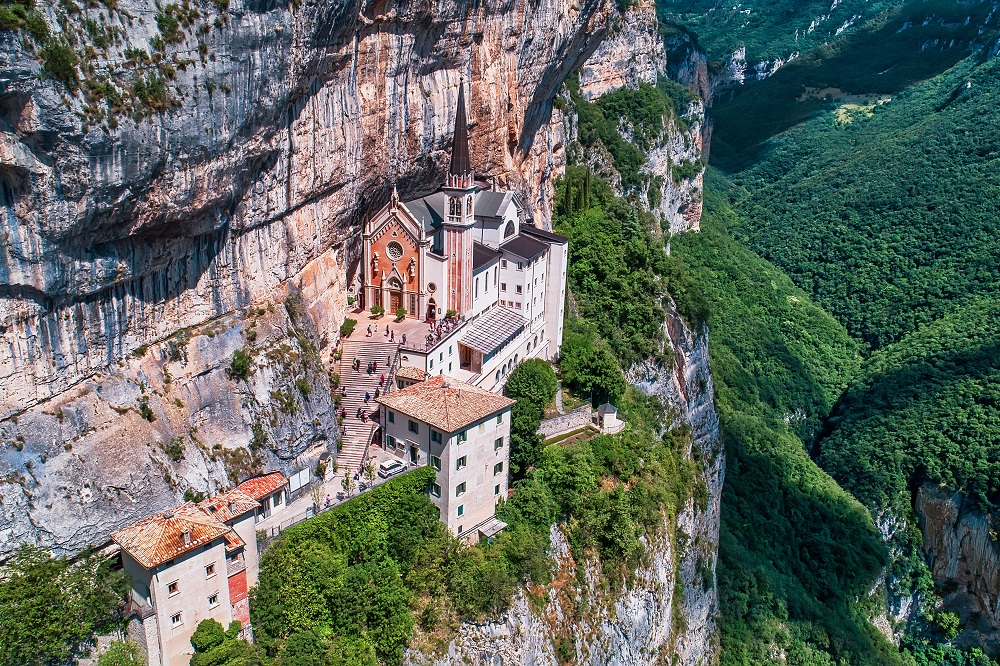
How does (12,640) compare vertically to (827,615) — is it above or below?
above

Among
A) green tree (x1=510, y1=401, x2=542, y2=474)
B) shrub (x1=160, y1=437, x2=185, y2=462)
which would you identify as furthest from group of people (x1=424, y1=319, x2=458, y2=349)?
shrub (x1=160, y1=437, x2=185, y2=462)

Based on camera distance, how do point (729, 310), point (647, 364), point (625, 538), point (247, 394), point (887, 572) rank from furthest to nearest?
point (729, 310) → point (887, 572) → point (647, 364) → point (625, 538) → point (247, 394)

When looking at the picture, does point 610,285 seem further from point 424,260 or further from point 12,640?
point 12,640

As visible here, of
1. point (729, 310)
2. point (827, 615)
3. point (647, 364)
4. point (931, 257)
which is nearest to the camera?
point (647, 364)

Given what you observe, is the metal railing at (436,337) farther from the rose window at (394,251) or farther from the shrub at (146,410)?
the shrub at (146,410)

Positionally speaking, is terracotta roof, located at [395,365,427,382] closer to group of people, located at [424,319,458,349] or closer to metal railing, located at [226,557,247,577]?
group of people, located at [424,319,458,349]

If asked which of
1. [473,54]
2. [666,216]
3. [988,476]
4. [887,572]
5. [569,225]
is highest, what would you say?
[473,54]

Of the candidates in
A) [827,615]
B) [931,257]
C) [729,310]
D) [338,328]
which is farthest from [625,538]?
[931,257]
